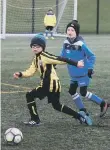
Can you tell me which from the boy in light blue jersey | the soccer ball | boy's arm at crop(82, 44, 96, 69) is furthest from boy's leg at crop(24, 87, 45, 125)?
the soccer ball

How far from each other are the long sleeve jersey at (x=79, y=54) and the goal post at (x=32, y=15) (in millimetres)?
18465

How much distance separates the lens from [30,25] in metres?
30.0

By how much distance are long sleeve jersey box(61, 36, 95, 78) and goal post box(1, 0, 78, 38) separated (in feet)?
60.6

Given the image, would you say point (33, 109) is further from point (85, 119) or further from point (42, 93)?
point (85, 119)

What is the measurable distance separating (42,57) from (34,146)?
163 centimetres

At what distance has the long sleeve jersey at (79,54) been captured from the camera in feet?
25.9

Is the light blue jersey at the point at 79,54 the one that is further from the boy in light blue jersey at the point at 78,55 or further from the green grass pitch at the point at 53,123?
the green grass pitch at the point at 53,123

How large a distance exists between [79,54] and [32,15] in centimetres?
2254

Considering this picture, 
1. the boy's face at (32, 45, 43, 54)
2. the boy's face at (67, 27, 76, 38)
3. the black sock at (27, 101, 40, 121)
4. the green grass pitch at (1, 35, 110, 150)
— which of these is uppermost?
the boy's face at (67, 27, 76, 38)

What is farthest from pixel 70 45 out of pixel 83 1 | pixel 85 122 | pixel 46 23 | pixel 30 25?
pixel 83 1

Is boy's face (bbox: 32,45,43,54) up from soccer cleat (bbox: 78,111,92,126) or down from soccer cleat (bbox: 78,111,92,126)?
up

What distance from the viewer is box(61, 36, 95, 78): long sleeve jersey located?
789cm

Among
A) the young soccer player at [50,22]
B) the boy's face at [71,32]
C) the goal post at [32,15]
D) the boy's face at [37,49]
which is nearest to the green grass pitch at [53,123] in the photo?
the boy's face at [37,49]

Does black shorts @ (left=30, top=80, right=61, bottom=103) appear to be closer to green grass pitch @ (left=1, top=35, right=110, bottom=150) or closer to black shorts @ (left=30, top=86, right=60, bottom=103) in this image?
black shorts @ (left=30, top=86, right=60, bottom=103)
